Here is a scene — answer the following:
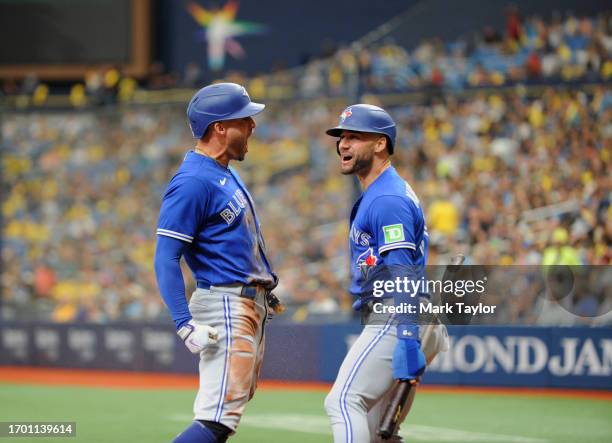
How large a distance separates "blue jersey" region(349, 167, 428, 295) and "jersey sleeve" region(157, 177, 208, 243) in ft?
2.58

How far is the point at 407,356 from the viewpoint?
4.75 meters

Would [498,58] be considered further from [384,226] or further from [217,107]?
[384,226]

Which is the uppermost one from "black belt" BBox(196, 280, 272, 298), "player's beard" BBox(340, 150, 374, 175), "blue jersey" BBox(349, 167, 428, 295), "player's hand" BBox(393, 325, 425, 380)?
"player's beard" BBox(340, 150, 374, 175)

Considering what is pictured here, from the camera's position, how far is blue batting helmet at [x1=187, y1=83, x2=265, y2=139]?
16.9 ft

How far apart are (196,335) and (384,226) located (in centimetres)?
101

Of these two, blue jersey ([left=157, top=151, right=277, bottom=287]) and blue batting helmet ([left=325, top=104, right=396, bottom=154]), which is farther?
blue batting helmet ([left=325, top=104, right=396, bottom=154])

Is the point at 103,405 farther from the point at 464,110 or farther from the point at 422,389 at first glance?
the point at 464,110

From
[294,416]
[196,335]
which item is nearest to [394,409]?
[196,335]

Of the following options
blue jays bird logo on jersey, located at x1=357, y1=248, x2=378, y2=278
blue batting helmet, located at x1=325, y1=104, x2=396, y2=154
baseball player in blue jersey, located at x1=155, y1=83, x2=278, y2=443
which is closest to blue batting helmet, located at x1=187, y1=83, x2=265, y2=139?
baseball player in blue jersey, located at x1=155, y1=83, x2=278, y2=443

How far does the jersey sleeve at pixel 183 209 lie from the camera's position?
4930 mm

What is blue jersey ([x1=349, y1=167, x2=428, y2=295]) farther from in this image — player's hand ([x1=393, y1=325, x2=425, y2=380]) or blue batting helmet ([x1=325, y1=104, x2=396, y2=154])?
player's hand ([x1=393, y1=325, x2=425, y2=380])

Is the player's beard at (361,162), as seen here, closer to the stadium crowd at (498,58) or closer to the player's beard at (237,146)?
the player's beard at (237,146)

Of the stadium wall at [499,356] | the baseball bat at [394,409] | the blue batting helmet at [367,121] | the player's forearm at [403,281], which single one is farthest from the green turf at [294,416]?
the blue batting helmet at [367,121]

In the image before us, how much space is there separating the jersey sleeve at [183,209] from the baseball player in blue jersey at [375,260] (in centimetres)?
78
